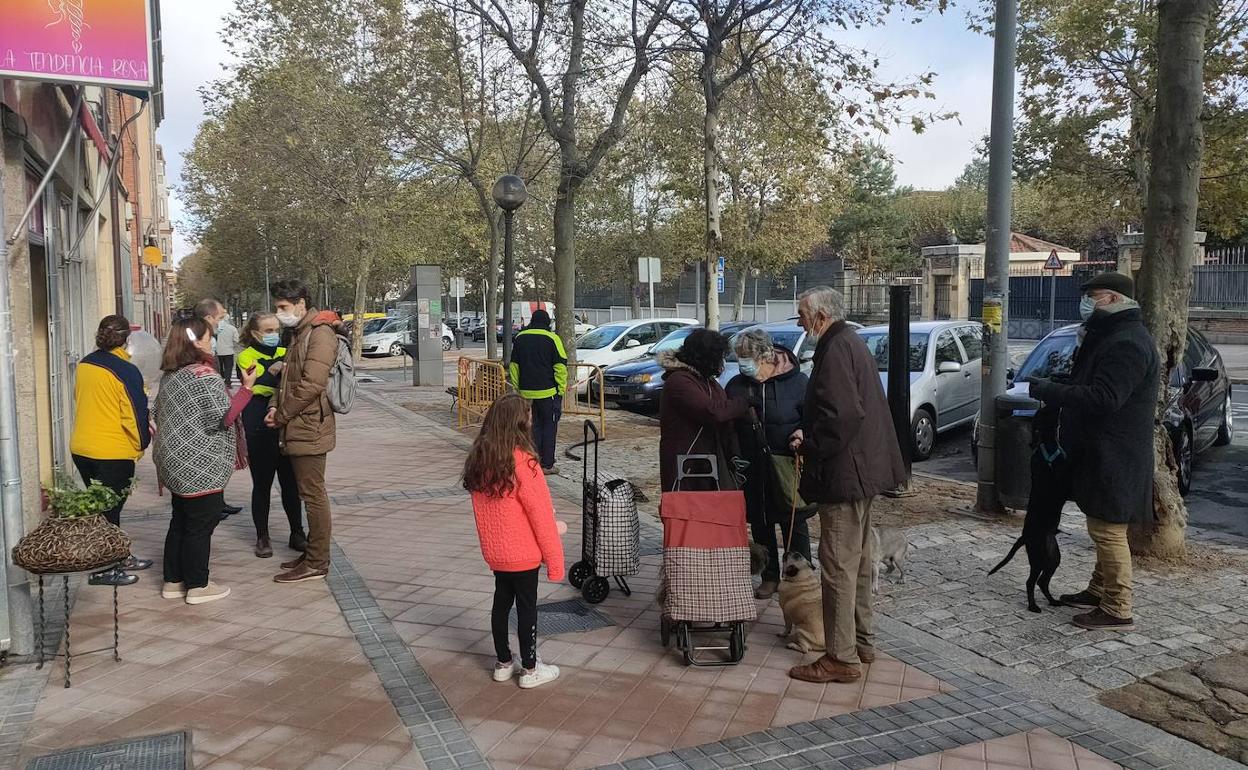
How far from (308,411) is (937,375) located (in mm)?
7912

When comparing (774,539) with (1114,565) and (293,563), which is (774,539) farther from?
(293,563)

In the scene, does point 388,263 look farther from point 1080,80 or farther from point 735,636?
point 735,636

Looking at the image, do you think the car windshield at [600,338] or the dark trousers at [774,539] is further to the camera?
the car windshield at [600,338]

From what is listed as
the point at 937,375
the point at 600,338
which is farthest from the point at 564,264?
the point at 600,338

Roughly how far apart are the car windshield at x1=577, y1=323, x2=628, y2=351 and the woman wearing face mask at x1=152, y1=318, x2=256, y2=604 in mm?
14092

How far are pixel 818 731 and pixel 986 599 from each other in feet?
7.15

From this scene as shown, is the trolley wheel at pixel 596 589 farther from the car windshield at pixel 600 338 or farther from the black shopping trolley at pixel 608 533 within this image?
the car windshield at pixel 600 338

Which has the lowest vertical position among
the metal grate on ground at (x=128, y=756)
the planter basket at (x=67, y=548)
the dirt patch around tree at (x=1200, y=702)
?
the metal grate on ground at (x=128, y=756)

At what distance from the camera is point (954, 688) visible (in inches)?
175

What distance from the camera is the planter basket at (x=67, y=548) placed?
4363 millimetres

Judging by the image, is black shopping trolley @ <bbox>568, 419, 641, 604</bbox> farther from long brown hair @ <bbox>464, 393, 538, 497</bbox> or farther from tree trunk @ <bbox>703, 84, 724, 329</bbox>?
tree trunk @ <bbox>703, 84, 724, 329</bbox>

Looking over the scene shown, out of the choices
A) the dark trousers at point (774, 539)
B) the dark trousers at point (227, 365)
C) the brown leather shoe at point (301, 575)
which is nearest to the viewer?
the dark trousers at point (774, 539)

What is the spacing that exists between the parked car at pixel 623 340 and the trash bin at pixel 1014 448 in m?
11.8

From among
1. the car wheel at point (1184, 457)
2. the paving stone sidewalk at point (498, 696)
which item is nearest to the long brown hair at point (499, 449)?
the paving stone sidewalk at point (498, 696)
